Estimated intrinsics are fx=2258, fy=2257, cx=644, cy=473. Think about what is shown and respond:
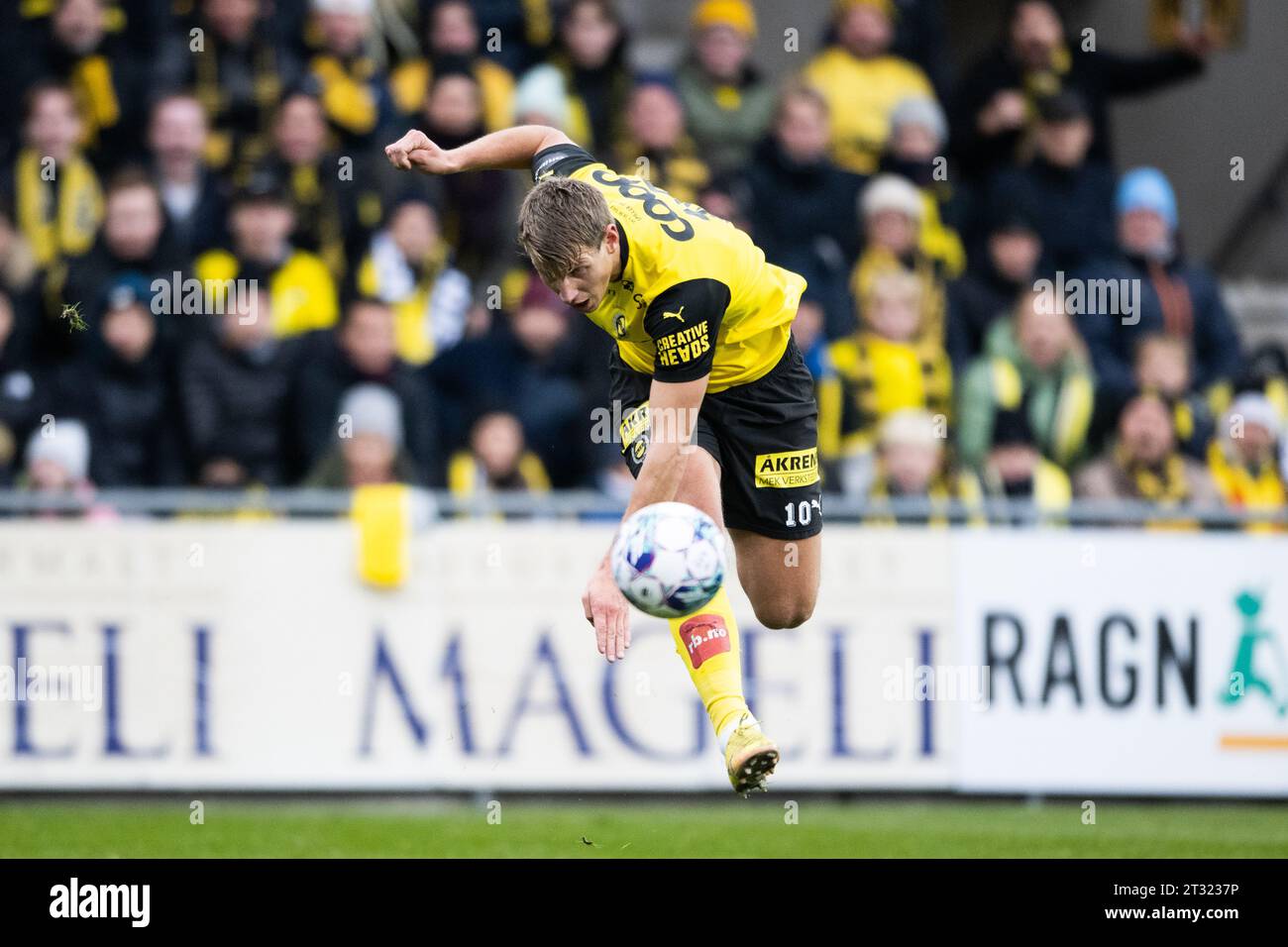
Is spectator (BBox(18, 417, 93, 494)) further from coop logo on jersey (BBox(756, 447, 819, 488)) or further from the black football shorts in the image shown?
coop logo on jersey (BBox(756, 447, 819, 488))

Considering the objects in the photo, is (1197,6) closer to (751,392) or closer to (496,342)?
(496,342)

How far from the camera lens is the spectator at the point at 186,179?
12945mm

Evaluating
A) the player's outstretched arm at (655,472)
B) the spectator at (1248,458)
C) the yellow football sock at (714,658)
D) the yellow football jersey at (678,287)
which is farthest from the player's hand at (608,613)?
the spectator at (1248,458)

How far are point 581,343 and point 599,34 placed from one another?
231 centimetres

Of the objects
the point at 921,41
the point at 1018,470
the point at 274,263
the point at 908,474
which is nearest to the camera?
the point at 908,474

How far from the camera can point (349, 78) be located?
45.0 ft

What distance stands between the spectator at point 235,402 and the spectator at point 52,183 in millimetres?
1292

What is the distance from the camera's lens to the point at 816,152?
13.8 meters

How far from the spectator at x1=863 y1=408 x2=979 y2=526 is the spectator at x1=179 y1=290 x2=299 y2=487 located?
3267 millimetres

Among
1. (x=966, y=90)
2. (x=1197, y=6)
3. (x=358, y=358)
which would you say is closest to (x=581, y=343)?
(x=358, y=358)

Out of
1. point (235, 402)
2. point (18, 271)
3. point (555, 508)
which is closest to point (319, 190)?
point (235, 402)

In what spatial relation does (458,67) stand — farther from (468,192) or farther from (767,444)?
(767,444)

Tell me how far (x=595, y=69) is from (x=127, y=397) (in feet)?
12.2

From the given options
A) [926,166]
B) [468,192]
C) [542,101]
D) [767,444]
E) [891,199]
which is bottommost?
[767,444]
